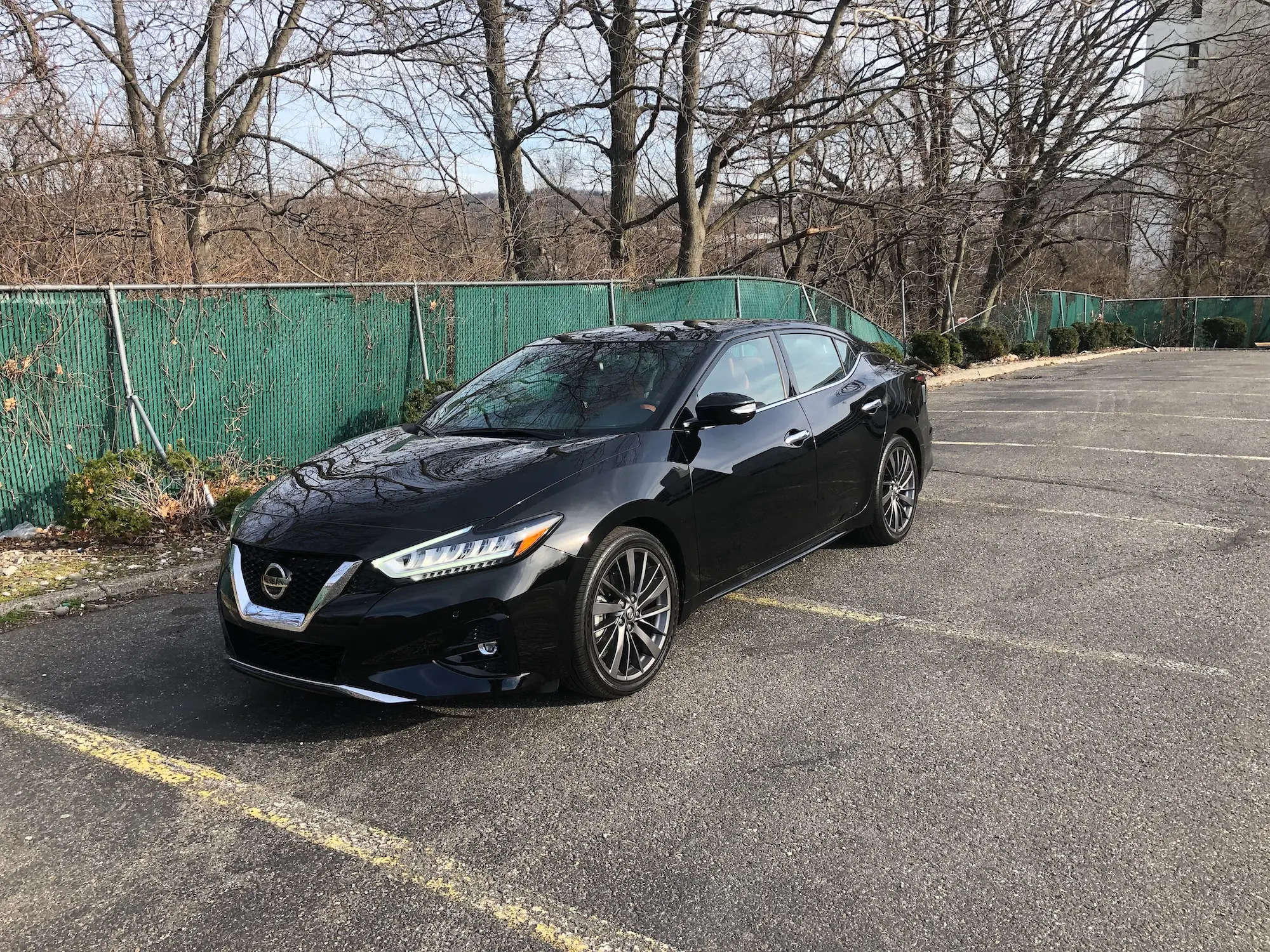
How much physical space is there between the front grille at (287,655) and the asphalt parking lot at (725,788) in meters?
0.22

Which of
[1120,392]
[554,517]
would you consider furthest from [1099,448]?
[554,517]

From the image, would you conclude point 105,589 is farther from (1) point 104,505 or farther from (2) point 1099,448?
(2) point 1099,448

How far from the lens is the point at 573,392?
184 inches

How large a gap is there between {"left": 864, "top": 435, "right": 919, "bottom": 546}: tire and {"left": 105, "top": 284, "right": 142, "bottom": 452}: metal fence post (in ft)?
19.0

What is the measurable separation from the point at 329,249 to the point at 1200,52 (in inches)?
2171

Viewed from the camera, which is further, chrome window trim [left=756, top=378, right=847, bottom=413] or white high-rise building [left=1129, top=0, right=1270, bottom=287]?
white high-rise building [left=1129, top=0, right=1270, bottom=287]

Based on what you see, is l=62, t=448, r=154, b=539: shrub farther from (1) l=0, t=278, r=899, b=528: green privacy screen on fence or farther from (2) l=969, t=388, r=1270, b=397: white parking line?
(2) l=969, t=388, r=1270, b=397: white parking line

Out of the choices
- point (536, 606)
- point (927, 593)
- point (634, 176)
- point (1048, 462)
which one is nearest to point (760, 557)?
point (927, 593)

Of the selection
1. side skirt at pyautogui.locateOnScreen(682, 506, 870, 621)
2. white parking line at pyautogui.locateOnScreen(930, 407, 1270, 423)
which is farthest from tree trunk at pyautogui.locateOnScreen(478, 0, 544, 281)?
side skirt at pyautogui.locateOnScreen(682, 506, 870, 621)

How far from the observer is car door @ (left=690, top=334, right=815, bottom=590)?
425 centimetres

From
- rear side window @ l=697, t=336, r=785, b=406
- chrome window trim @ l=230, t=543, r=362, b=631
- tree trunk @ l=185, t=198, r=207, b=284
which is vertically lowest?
chrome window trim @ l=230, t=543, r=362, b=631

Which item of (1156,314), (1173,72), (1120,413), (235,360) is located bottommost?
(1120,413)

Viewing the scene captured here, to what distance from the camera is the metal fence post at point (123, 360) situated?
23.6ft

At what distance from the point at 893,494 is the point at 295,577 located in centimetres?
398
